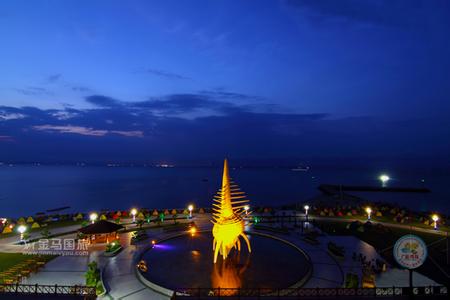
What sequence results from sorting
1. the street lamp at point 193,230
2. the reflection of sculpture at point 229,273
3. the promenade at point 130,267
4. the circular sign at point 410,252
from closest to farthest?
the circular sign at point 410,252 → the reflection of sculpture at point 229,273 → the promenade at point 130,267 → the street lamp at point 193,230

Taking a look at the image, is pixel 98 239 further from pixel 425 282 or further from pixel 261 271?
pixel 425 282

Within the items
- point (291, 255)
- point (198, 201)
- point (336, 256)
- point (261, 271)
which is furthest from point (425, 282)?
point (198, 201)

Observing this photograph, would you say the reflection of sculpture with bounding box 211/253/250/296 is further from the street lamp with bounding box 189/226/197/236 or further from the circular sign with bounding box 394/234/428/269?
the street lamp with bounding box 189/226/197/236

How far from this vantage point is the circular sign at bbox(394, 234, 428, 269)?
13047mm

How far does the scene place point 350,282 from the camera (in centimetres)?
1689

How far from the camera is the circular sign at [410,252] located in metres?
13.0

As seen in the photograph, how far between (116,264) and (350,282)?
17403 millimetres

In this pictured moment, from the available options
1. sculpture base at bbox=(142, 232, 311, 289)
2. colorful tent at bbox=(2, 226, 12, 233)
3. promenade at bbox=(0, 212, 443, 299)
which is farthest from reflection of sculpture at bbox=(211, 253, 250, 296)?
colorful tent at bbox=(2, 226, 12, 233)

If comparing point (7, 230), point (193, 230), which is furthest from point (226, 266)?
point (7, 230)

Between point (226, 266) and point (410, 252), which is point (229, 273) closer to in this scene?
point (226, 266)

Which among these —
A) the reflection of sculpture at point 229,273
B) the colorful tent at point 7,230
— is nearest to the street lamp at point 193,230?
the reflection of sculpture at point 229,273

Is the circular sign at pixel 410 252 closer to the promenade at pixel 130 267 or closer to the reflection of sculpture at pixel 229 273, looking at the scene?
the promenade at pixel 130 267

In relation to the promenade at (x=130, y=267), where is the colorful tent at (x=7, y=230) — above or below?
above

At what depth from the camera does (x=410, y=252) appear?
1312 centimetres
